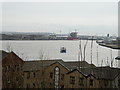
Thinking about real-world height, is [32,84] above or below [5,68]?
below

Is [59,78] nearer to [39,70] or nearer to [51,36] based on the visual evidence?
[39,70]

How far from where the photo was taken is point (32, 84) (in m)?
6.34

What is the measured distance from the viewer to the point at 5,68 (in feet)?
21.0

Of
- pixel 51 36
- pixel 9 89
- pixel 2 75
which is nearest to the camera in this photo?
pixel 9 89

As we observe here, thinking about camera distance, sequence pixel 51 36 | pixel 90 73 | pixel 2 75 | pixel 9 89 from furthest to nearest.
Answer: pixel 51 36, pixel 2 75, pixel 90 73, pixel 9 89

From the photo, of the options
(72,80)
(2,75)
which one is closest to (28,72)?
(2,75)

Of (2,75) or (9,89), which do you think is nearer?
(9,89)

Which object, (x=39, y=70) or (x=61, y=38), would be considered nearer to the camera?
(x=39, y=70)

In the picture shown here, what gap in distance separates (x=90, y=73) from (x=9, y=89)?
2124 millimetres

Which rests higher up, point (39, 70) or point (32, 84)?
point (39, 70)

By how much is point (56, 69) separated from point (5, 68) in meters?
1.48

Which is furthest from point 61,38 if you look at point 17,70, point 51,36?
point 17,70

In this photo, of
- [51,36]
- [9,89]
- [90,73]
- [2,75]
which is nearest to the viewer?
[9,89]

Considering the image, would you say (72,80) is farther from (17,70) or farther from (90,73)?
(17,70)
